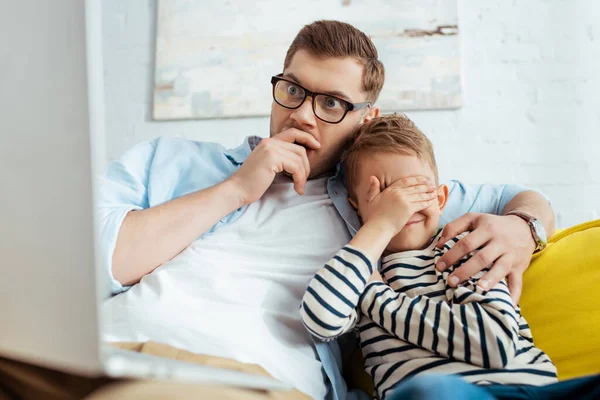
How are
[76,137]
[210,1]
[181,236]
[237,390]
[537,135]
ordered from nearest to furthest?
[76,137] → [237,390] → [181,236] → [537,135] → [210,1]

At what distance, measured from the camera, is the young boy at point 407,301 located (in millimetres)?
860

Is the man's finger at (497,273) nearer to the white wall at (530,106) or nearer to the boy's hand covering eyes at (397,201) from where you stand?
the boy's hand covering eyes at (397,201)

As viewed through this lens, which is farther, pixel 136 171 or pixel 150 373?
pixel 136 171

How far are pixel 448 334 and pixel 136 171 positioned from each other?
30.4 inches

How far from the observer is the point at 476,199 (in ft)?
4.39

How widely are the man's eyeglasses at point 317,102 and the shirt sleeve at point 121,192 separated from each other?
342 mm

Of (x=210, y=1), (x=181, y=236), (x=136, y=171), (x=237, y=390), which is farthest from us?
(x=210, y=1)

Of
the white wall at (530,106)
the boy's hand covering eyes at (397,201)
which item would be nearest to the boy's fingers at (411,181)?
the boy's hand covering eyes at (397,201)

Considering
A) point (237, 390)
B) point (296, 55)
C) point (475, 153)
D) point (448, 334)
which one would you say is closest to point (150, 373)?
point (237, 390)

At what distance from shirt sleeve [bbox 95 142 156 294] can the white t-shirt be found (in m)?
0.10

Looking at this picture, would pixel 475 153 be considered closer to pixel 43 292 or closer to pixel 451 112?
pixel 451 112

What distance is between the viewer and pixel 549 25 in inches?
89.1

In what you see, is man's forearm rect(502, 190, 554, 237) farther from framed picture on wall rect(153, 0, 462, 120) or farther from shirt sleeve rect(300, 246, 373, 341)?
framed picture on wall rect(153, 0, 462, 120)

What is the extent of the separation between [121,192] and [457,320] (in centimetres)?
75
